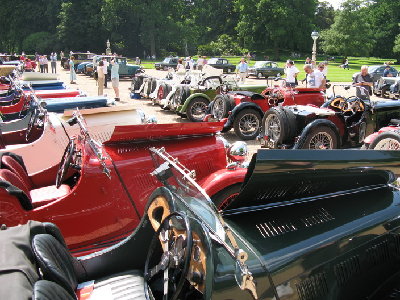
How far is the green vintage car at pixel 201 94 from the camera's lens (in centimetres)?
1212

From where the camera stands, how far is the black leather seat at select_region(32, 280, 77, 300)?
1699mm

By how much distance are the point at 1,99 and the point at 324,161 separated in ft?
32.8

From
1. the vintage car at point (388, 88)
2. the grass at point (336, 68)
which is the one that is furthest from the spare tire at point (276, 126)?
the grass at point (336, 68)

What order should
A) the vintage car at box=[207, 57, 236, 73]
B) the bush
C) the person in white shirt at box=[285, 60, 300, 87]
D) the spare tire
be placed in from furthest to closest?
the bush, the vintage car at box=[207, 57, 236, 73], the person in white shirt at box=[285, 60, 300, 87], the spare tire

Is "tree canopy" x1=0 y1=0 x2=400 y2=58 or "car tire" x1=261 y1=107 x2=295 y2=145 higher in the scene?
"tree canopy" x1=0 y1=0 x2=400 y2=58

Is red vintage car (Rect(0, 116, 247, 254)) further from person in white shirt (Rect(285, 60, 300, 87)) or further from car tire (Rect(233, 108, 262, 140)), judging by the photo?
person in white shirt (Rect(285, 60, 300, 87))

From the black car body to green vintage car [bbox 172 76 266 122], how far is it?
12.9 ft

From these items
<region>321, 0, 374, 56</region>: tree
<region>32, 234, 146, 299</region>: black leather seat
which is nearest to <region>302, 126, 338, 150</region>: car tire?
<region>32, 234, 146, 299</region>: black leather seat

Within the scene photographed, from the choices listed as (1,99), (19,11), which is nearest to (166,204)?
(1,99)

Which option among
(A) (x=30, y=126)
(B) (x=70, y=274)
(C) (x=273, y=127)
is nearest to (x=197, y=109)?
(C) (x=273, y=127)

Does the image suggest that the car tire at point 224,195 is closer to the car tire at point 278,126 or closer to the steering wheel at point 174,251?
the steering wheel at point 174,251

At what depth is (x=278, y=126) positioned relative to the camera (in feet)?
26.0

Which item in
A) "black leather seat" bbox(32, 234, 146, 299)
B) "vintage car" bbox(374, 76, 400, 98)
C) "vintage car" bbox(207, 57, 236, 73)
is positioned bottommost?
"black leather seat" bbox(32, 234, 146, 299)

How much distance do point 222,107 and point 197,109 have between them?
1825 millimetres
